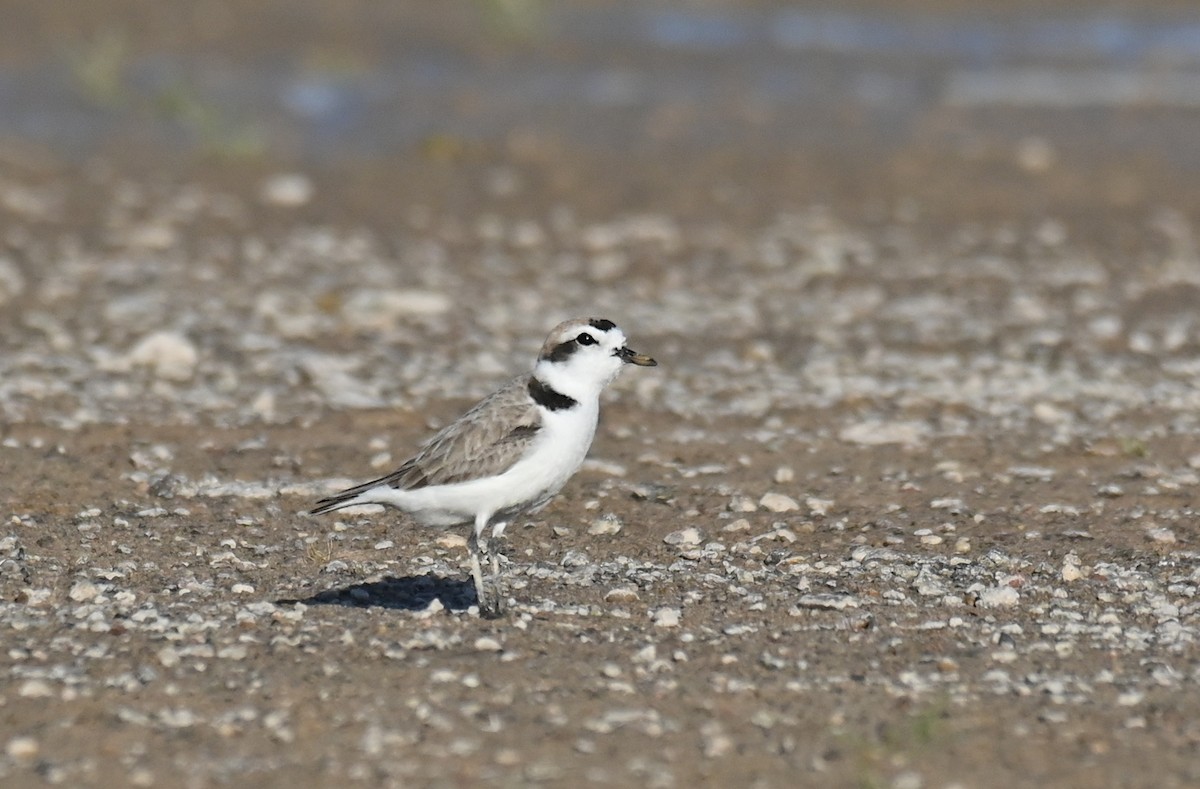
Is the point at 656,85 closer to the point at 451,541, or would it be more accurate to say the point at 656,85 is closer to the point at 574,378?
the point at 451,541

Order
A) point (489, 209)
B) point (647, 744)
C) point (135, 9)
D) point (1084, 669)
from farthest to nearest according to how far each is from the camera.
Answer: point (135, 9) → point (489, 209) → point (1084, 669) → point (647, 744)

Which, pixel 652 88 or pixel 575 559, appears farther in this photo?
pixel 652 88

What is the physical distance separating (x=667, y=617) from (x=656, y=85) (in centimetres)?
1671

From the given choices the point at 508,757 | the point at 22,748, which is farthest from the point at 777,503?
the point at 22,748

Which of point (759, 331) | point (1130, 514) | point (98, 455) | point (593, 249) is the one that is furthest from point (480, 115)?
point (1130, 514)

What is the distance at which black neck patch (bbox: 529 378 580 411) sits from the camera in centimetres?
842

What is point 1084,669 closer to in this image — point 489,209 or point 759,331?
point 759,331

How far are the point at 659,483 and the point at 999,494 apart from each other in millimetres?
2006

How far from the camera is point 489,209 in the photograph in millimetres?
17875

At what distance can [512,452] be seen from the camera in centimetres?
825

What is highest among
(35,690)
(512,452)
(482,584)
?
(512,452)

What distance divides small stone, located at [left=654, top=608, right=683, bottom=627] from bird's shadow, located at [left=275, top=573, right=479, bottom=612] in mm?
928

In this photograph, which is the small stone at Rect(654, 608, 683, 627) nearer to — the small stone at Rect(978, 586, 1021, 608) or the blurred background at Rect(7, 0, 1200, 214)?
the small stone at Rect(978, 586, 1021, 608)

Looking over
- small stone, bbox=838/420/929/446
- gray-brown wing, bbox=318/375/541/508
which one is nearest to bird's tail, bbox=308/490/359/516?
gray-brown wing, bbox=318/375/541/508
